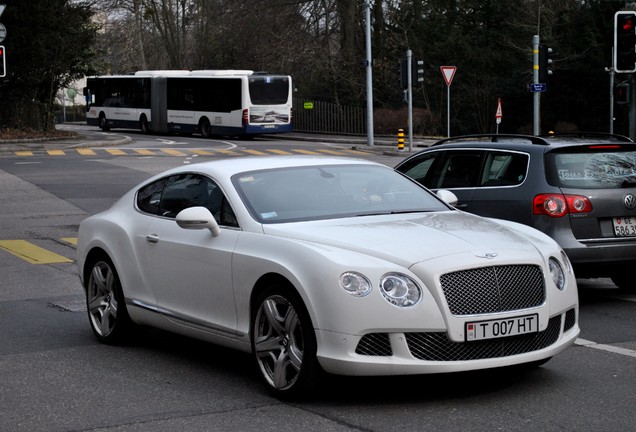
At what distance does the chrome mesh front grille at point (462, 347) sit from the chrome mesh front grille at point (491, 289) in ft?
0.54

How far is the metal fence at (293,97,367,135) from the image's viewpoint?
55125mm

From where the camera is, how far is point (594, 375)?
6.91m

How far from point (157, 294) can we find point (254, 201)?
3.45 ft

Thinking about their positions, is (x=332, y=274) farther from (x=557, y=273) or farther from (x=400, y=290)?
(x=557, y=273)

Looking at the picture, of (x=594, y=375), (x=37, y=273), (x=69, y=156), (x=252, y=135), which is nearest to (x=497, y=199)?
(x=594, y=375)

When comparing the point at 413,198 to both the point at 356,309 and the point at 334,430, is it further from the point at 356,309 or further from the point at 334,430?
the point at 334,430

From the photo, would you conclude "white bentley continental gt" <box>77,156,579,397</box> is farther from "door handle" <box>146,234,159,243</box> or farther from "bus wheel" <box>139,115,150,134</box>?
"bus wheel" <box>139,115,150,134</box>

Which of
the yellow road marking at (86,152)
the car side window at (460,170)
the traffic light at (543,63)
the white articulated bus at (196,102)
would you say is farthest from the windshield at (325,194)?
the white articulated bus at (196,102)

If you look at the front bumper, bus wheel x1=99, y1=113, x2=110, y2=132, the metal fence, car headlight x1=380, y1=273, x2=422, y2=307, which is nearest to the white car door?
the front bumper

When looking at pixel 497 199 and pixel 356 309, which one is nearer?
pixel 356 309

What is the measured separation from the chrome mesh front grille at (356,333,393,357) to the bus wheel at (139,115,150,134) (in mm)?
51717

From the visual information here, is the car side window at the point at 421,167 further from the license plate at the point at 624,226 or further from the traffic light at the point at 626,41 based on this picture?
the traffic light at the point at 626,41

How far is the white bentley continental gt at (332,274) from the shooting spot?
6051 millimetres

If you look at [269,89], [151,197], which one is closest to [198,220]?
[151,197]
